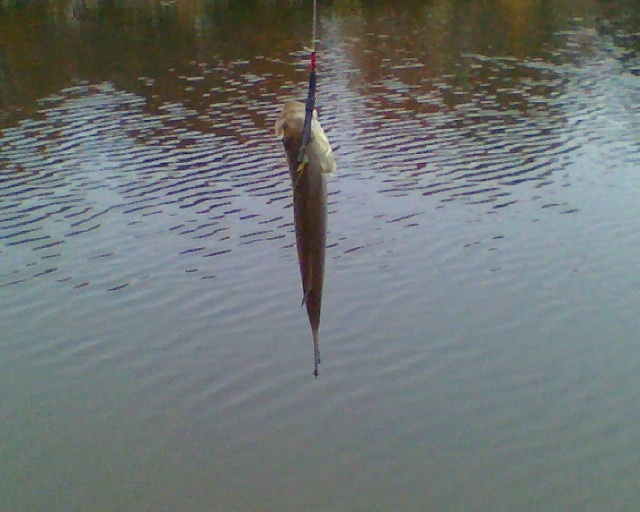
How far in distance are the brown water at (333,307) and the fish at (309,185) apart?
5710mm

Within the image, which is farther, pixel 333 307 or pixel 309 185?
pixel 333 307

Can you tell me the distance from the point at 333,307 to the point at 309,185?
8853mm

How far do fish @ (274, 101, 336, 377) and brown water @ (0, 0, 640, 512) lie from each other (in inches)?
225

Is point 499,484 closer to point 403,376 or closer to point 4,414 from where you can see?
point 403,376

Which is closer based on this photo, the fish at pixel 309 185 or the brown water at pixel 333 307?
the fish at pixel 309 185

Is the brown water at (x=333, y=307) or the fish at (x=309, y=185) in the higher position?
the fish at (x=309, y=185)

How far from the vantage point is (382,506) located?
302 inches

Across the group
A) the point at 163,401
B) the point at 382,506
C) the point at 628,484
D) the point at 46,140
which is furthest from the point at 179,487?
the point at 46,140

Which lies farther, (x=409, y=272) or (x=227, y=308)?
(x=409, y=272)

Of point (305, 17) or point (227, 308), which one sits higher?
point (305, 17)

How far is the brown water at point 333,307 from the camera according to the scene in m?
8.12

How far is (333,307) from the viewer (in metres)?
11.1

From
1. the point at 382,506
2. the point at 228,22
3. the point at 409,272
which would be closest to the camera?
the point at 382,506

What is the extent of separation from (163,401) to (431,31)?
3026 cm
